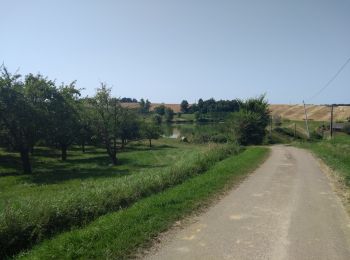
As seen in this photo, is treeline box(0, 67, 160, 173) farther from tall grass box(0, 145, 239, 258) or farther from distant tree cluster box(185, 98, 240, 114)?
distant tree cluster box(185, 98, 240, 114)

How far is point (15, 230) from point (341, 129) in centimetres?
7231

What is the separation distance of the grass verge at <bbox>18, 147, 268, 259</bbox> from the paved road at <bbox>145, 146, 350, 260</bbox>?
0.53 meters

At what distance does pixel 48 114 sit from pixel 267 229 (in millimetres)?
29819

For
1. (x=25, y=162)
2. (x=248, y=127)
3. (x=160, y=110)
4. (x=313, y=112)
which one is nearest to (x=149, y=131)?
(x=248, y=127)

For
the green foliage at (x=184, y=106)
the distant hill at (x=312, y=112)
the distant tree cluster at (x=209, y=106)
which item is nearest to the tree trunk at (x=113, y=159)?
the distant hill at (x=312, y=112)

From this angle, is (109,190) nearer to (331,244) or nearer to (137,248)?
(137,248)

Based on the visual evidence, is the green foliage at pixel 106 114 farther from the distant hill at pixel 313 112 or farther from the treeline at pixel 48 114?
the distant hill at pixel 313 112

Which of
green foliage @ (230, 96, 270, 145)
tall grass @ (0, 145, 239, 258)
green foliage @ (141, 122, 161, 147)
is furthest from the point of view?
green foliage @ (141, 122, 161, 147)

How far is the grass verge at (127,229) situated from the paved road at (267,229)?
0.53 meters

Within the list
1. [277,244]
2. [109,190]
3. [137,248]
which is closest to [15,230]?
[137,248]

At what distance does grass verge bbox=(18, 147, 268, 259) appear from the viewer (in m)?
7.32

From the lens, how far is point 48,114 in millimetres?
35688

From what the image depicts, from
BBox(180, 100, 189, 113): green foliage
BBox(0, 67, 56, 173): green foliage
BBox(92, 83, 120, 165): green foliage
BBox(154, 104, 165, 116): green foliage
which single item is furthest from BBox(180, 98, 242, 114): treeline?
BBox(0, 67, 56, 173): green foliage

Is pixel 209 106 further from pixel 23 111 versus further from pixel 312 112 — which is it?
pixel 23 111
